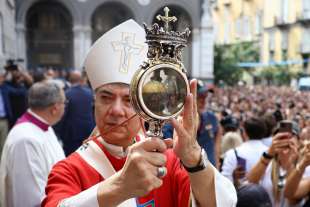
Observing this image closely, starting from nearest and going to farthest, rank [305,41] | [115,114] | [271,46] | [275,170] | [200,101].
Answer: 1. [115,114]
2. [275,170]
3. [200,101]
4. [305,41]
5. [271,46]

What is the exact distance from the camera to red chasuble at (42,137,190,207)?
1.78m

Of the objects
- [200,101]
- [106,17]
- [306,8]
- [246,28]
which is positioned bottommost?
[200,101]

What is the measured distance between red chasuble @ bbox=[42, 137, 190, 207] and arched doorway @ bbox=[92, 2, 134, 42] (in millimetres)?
22319

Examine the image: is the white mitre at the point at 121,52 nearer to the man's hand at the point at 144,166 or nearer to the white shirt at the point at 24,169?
the man's hand at the point at 144,166

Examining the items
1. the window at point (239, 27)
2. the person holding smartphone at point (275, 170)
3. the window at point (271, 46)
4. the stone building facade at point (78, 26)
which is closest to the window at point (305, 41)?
the window at point (271, 46)

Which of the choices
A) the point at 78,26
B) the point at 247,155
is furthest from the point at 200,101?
the point at 78,26

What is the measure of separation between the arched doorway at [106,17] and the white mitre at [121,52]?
22194mm

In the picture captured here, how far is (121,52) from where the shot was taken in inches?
75.2

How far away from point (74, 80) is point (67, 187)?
536 cm

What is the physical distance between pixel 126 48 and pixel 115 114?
0.95 feet

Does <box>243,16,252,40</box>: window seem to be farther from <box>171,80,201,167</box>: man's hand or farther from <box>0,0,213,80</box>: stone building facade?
Result: <box>171,80,201,167</box>: man's hand

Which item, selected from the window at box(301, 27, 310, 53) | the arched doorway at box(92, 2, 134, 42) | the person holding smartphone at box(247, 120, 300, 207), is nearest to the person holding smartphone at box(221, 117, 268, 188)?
the person holding smartphone at box(247, 120, 300, 207)

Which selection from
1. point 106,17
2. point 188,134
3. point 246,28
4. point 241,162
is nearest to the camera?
point 188,134

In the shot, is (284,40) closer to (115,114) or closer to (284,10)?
(284,10)
